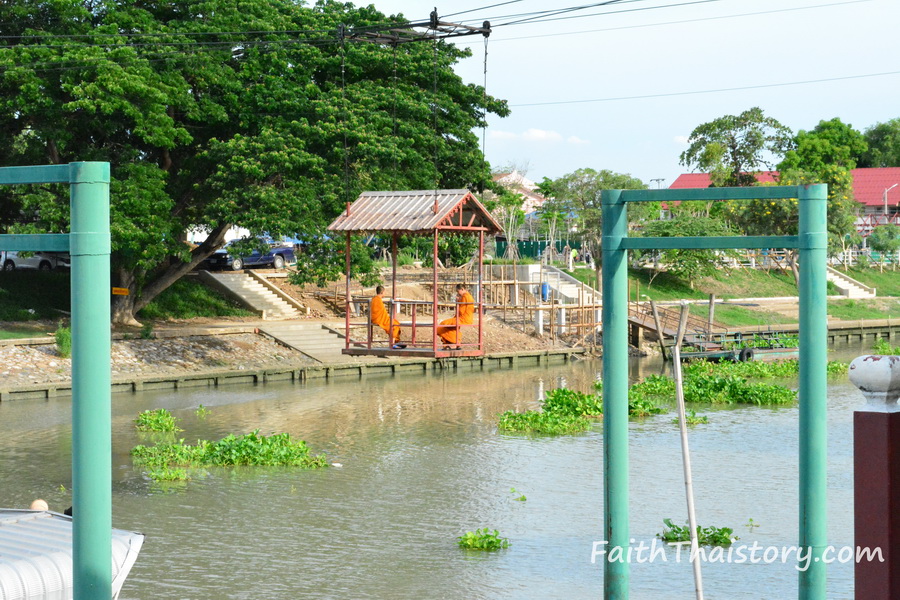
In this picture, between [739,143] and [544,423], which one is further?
[739,143]

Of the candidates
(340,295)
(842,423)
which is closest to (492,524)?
(842,423)

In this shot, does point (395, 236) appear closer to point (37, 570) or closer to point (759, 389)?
point (759, 389)

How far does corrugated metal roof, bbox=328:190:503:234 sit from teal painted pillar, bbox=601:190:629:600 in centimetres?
1193

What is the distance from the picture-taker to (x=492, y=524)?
15.4 m

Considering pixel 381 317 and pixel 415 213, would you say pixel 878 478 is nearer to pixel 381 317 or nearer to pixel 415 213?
pixel 415 213

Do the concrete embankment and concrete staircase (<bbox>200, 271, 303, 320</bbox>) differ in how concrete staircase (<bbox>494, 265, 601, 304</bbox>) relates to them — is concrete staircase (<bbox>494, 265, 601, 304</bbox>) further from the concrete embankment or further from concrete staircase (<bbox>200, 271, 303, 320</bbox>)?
concrete staircase (<bbox>200, 271, 303, 320</bbox>)

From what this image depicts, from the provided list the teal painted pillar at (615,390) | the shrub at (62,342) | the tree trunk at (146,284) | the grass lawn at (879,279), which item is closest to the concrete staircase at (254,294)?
the tree trunk at (146,284)

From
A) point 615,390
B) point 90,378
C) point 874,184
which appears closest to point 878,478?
point 615,390

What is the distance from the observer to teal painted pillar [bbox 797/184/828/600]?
232 inches

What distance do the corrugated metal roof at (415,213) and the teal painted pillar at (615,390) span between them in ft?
39.1

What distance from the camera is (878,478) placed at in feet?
16.2

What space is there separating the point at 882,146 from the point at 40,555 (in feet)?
267

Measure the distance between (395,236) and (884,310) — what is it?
124ft

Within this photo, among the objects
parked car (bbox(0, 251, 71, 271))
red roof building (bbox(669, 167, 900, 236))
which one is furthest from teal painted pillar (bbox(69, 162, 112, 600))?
red roof building (bbox(669, 167, 900, 236))
